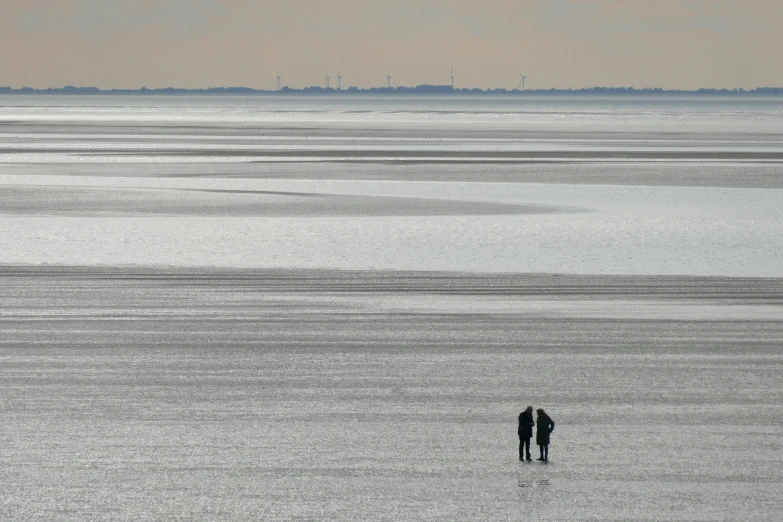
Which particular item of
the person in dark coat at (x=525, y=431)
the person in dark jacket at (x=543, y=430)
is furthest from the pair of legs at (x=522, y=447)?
the person in dark jacket at (x=543, y=430)

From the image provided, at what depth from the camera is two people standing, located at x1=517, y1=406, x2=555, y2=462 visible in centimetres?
1155

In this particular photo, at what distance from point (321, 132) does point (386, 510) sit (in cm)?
8111

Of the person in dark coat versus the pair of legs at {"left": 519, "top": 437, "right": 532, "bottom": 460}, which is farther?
the pair of legs at {"left": 519, "top": 437, "right": 532, "bottom": 460}

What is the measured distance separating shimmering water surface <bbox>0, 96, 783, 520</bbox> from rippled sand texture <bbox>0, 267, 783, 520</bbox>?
0.15 ft

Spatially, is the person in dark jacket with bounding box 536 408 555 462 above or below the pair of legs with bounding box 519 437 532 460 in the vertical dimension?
above

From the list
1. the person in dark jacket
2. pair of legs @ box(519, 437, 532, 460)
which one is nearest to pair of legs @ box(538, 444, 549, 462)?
the person in dark jacket

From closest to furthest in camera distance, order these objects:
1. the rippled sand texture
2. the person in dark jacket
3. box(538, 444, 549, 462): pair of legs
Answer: the rippled sand texture < the person in dark jacket < box(538, 444, 549, 462): pair of legs

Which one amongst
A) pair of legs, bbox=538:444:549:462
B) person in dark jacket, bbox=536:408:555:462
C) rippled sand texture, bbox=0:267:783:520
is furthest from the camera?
pair of legs, bbox=538:444:549:462

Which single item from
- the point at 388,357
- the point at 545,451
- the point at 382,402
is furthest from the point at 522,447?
the point at 388,357

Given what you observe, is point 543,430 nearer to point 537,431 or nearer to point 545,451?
point 537,431

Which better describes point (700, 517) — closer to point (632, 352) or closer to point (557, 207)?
point (632, 352)

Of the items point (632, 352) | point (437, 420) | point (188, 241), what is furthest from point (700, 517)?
point (188, 241)

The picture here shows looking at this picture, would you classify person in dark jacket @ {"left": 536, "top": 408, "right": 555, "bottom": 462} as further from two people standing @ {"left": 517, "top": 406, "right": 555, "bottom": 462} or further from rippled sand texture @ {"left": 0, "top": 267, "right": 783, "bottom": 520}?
rippled sand texture @ {"left": 0, "top": 267, "right": 783, "bottom": 520}

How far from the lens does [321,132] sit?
297 ft
